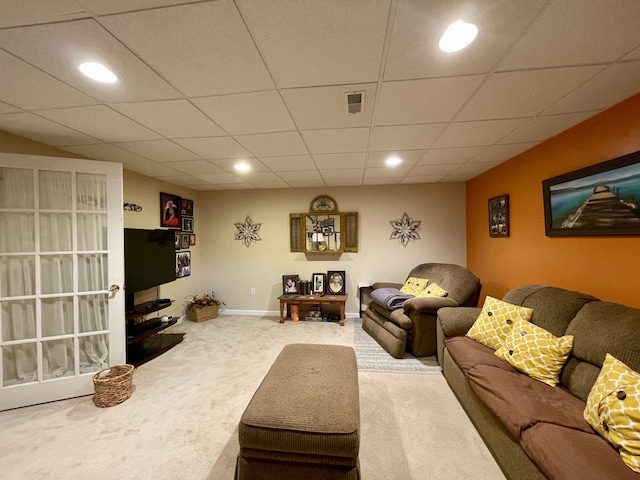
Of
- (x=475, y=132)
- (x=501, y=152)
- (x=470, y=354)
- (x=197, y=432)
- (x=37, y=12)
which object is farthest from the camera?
(x=501, y=152)

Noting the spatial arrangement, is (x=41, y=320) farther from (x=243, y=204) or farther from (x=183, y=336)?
(x=243, y=204)

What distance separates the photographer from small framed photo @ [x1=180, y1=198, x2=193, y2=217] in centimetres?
429

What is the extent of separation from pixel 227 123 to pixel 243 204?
2.87m

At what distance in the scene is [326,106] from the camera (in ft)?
5.59

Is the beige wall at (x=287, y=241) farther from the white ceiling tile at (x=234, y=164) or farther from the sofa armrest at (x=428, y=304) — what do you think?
the sofa armrest at (x=428, y=304)

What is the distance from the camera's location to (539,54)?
4.10ft

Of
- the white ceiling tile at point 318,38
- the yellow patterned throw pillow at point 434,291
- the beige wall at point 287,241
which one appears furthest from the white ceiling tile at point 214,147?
the yellow patterned throw pillow at point 434,291

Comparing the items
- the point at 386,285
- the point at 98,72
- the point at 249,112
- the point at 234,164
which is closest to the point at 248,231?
the point at 234,164

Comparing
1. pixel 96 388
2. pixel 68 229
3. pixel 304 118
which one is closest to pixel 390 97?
pixel 304 118

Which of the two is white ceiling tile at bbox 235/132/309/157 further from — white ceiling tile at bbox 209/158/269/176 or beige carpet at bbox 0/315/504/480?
beige carpet at bbox 0/315/504/480

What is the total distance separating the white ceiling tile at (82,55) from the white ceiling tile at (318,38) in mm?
681

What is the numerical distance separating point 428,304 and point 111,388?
318cm

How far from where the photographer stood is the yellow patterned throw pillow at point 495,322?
2.11m

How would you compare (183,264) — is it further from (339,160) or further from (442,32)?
(442,32)
